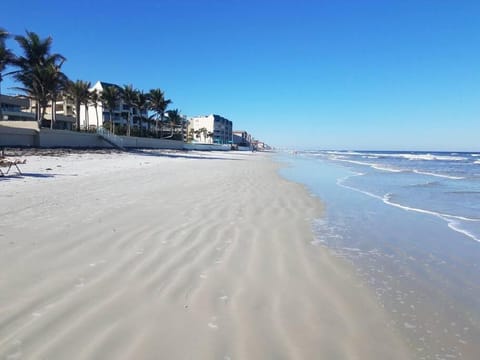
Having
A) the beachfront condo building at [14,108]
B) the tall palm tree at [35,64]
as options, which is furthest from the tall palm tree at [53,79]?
the beachfront condo building at [14,108]

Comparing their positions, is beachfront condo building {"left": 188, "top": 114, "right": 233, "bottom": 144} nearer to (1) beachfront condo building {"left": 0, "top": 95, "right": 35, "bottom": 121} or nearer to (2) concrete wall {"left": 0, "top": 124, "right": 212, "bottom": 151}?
(1) beachfront condo building {"left": 0, "top": 95, "right": 35, "bottom": 121}

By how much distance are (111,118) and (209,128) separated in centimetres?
7786

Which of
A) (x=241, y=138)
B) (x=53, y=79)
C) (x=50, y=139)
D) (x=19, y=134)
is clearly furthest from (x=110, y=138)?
(x=241, y=138)

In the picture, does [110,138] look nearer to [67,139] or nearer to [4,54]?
[67,139]

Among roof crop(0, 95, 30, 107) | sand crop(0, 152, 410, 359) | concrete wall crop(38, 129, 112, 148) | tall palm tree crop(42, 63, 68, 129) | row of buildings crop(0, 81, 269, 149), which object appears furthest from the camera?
row of buildings crop(0, 81, 269, 149)

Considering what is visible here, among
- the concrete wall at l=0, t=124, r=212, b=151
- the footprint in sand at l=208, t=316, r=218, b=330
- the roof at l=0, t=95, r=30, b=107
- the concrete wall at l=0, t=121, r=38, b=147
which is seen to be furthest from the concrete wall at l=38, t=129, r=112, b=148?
the footprint in sand at l=208, t=316, r=218, b=330

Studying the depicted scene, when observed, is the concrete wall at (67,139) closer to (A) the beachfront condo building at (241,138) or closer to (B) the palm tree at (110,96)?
(B) the palm tree at (110,96)

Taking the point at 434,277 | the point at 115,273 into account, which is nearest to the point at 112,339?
the point at 115,273

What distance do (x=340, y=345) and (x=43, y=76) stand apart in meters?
39.2

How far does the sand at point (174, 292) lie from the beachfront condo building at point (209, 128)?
387 ft

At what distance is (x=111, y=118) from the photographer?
5472cm

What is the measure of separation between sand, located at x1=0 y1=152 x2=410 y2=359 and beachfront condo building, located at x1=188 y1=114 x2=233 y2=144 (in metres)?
118

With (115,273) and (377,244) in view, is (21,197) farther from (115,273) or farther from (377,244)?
(377,244)

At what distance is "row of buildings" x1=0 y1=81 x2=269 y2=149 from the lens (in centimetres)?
5091
